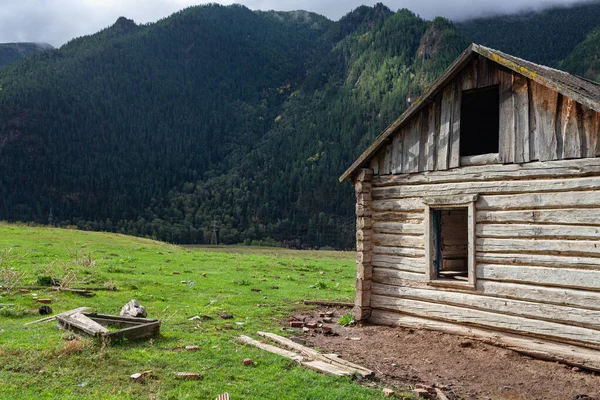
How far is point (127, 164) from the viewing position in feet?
433

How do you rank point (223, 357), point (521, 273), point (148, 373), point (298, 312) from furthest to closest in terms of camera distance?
point (298, 312)
point (521, 273)
point (223, 357)
point (148, 373)

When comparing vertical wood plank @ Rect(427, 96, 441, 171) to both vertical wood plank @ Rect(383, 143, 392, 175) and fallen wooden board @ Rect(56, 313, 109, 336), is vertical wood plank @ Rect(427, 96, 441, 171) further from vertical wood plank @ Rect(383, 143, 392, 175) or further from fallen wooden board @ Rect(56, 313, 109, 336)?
fallen wooden board @ Rect(56, 313, 109, 336)

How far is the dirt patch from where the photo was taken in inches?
342

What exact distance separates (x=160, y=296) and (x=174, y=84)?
17262 centimetres

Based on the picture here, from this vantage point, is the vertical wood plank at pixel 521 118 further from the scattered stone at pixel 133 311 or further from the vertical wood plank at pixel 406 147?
the scattered stone at pixel 133 311

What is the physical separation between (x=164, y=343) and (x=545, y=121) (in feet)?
31.6

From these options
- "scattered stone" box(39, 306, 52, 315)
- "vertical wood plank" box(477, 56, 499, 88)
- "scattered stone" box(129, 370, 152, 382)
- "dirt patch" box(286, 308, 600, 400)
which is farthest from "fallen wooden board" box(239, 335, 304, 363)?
"vertical wood plank" box(477, 56, 499, 88)

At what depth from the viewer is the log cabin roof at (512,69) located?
977 cm

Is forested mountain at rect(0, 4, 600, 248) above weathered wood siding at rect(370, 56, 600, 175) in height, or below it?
above

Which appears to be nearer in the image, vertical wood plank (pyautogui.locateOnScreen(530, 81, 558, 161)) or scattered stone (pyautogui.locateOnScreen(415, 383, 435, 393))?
scattered stone (pyautogui.locateOnScreen(415, 383, 435, 393))

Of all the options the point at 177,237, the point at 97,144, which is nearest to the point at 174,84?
the point at 97,144

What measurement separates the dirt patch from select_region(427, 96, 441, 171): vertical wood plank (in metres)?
4.48

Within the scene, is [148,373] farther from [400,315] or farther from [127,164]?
[127,164]

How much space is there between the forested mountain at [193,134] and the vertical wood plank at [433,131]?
3570 inches
